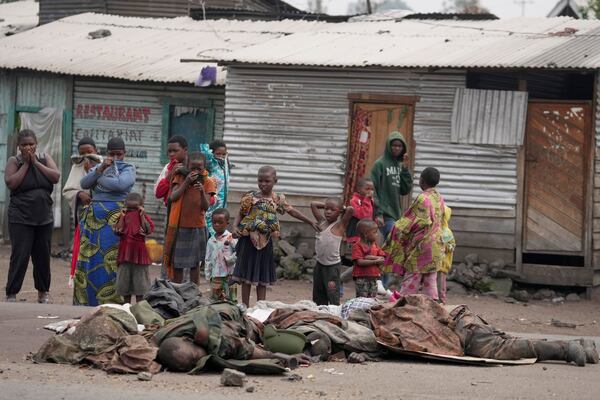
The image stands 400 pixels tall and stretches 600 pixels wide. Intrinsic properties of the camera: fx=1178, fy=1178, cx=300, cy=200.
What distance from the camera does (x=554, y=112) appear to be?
14.6 meters

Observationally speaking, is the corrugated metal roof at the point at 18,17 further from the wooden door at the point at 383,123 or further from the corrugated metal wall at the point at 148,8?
the wooden door at the point at 383,123

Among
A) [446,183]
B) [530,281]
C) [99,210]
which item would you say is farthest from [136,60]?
[99,210]

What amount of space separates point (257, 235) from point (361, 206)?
1.47 metres

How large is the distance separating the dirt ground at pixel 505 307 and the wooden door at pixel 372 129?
61.1 inches

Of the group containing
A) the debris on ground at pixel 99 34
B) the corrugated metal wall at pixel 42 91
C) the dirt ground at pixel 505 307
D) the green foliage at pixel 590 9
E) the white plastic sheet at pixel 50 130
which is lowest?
the dirt ground at pixel 505 307

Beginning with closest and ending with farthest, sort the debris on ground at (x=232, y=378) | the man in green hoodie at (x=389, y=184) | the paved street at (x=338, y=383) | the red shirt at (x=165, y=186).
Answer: the paved street at (x=338, y=383) → the debris on ground at (x=232, y=378) → the red shirt at (x=165, y=186) → the man in green hoodie at (x=389, y=184)

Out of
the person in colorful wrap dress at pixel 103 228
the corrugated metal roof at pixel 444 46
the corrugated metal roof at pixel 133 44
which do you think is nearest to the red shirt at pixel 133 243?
the person in colorful wrap dress at pixel 103 228

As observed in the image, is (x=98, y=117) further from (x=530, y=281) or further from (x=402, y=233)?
(x=402, y=233)

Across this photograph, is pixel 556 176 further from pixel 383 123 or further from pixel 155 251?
pixel 155 251

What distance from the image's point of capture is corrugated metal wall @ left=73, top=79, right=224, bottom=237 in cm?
1797

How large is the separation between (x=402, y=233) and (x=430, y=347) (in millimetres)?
2143

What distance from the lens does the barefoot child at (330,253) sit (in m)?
9.95

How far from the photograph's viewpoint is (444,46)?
15.5 meters

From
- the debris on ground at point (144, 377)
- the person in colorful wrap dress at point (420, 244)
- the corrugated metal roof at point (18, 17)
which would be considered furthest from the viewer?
the corrugated metal roof at point (18, 17)
